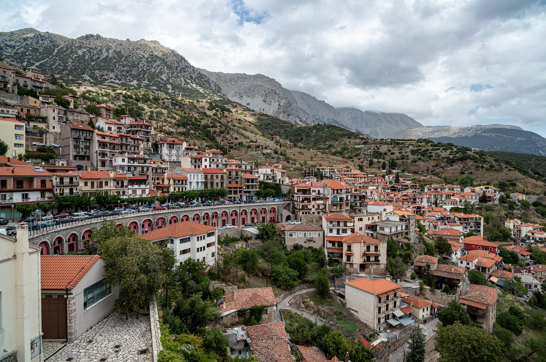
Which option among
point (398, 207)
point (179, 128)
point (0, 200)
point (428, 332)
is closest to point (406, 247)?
point (398, 207)

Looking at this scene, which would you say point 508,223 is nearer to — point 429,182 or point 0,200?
point 429,182

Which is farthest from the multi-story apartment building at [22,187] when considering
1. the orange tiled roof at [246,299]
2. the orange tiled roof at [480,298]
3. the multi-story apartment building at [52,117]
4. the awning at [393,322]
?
the orange tiled roof at [480,298]

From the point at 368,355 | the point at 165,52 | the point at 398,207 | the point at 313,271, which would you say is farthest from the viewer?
the point at 165,52

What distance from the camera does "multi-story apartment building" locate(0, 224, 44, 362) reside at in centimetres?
959

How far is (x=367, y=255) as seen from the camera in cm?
3909

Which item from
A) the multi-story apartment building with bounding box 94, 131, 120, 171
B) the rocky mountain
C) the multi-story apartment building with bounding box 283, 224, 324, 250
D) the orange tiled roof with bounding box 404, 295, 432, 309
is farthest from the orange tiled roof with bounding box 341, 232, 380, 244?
the rocky mountain

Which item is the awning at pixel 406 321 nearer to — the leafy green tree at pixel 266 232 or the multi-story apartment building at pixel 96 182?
the leafy green tree at pixel 266 232

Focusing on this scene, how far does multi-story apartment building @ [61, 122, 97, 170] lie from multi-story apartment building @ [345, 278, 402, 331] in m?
46.2

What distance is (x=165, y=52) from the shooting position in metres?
183

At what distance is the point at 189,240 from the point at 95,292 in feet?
51.1

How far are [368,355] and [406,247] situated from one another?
25117mm

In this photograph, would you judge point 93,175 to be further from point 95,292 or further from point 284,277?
point 95,292

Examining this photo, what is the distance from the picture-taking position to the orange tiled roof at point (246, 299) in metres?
25.2

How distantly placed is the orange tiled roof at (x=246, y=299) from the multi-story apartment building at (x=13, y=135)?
127 feet
